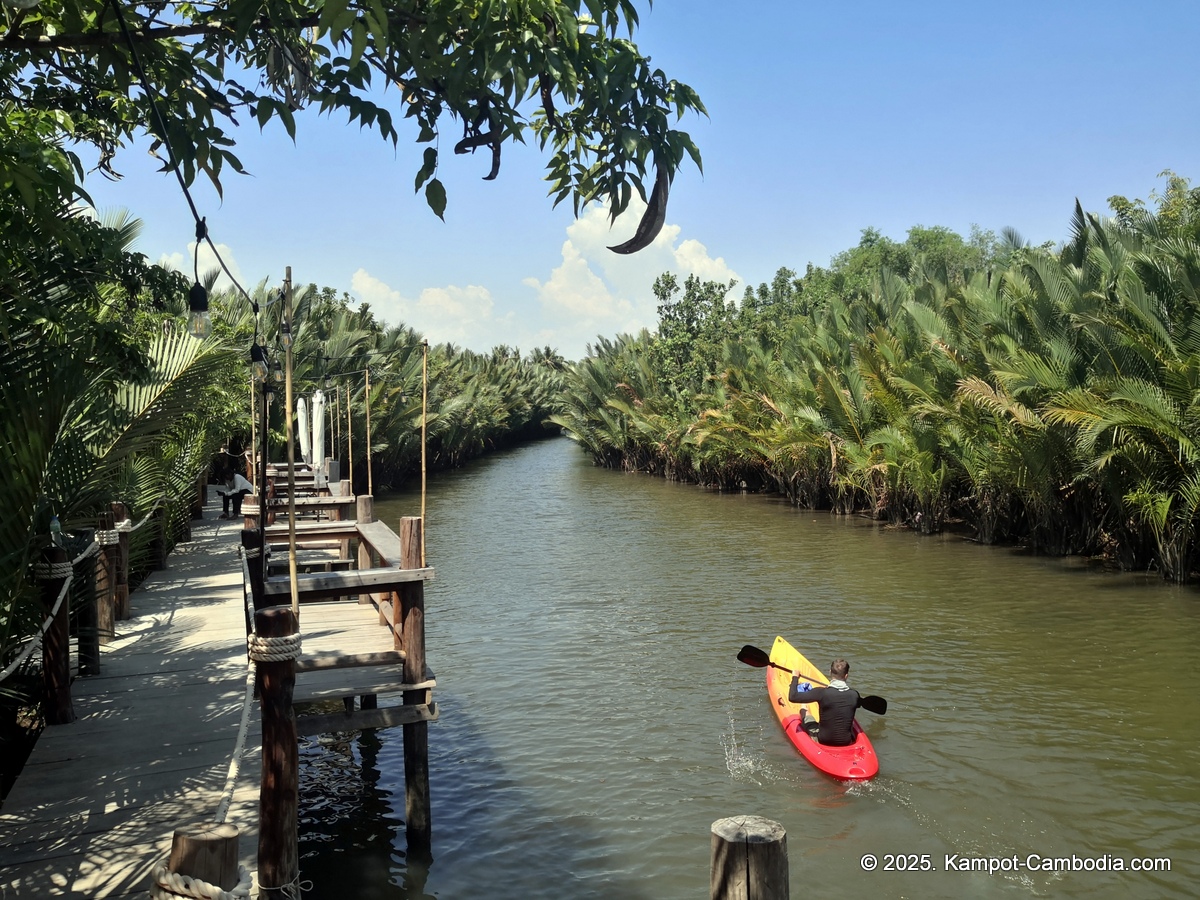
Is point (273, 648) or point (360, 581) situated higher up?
point (360, 581)

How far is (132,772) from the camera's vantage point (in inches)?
243

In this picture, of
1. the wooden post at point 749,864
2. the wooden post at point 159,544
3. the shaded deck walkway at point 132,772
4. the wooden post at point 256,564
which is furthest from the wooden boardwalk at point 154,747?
the wooden post at point 159,544

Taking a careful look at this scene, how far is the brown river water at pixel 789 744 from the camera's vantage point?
7.29 metres

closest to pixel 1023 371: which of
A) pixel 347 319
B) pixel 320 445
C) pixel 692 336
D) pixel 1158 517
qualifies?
pixel 1158 517

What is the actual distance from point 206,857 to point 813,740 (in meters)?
6.88

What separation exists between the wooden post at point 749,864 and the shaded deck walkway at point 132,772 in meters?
2.88

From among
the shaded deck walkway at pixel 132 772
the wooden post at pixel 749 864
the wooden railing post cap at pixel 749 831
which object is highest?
the wooden railing post cap at pixel 749 831

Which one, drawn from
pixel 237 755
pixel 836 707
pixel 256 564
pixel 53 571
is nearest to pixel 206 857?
pixel 237 755

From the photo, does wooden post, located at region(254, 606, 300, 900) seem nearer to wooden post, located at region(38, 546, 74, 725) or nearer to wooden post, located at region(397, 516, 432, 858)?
wooden post, located at region(397, 516, 432, 858)

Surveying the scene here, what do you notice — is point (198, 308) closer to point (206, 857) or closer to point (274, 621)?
point (274, 621)

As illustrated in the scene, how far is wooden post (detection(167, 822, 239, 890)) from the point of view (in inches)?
123

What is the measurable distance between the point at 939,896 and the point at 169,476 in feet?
39.3

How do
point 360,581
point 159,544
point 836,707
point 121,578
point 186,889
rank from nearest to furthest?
point 186,889, point 360,581, point 836,707, point 121,578, point 159,544

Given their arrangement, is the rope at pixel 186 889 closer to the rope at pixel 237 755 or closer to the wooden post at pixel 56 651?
the rope at pixel 237 755
